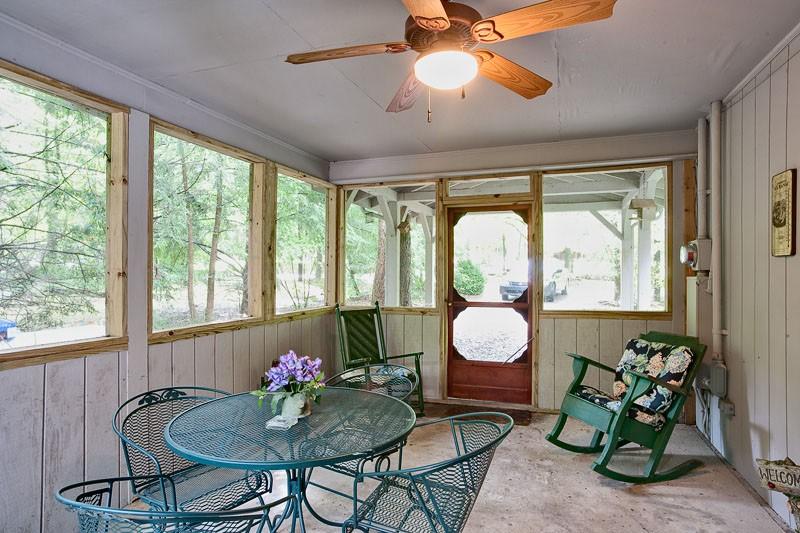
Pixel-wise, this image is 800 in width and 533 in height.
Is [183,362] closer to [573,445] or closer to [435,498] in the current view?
[435,498]

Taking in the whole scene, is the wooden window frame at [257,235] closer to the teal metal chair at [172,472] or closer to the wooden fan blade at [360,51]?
the teal metal chair at [172,472]

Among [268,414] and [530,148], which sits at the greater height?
[530,148]

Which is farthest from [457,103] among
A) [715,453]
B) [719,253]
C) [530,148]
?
[715,453]

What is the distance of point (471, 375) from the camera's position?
4.52m

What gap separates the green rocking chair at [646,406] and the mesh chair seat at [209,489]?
2.13 metres

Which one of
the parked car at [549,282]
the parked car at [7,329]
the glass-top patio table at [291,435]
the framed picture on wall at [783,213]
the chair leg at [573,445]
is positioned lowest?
the chair leg at [573,445]

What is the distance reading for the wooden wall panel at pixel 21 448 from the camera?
1974mm

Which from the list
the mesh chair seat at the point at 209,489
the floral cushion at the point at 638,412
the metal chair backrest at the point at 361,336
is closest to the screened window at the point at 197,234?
the metal chair backrest at the point at 361,336

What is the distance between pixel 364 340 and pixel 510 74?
3015mm

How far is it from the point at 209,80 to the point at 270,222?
4.34 feet

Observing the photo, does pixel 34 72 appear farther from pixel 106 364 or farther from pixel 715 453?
pixel 715 453

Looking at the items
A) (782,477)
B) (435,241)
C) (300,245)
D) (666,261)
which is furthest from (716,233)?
(300,245)

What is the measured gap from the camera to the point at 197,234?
122 inches

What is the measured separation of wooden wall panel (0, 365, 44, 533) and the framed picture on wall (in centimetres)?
381
